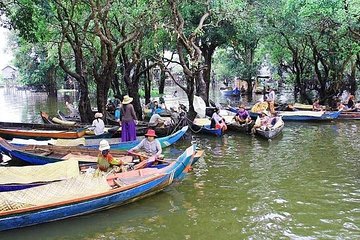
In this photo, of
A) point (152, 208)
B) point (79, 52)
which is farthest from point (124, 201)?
point (79, 52)

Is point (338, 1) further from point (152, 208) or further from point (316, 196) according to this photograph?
point (152, 208)

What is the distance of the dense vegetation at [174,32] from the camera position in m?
16.4

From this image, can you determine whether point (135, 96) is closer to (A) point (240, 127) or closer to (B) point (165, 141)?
(A) point (240, 127)

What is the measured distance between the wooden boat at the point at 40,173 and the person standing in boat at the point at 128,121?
174 inches

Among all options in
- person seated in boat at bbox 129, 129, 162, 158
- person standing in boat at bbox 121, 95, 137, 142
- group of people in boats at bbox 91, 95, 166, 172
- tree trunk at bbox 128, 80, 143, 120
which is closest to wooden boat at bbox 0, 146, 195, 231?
group of people in boats at bbox 91, 95, 166, 172

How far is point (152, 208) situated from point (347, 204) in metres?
4.19

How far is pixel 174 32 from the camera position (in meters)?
17.7

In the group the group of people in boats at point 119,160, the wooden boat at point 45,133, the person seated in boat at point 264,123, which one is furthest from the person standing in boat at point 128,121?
the person seated in boat at point 264,123

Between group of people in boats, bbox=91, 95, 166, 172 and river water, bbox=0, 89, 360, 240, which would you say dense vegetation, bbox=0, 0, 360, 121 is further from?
river water, bbox=0, 89, 360, 240

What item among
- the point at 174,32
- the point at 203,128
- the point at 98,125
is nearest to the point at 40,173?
the point at 98,125

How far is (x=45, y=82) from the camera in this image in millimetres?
48969

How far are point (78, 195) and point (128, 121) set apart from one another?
19.8 ft

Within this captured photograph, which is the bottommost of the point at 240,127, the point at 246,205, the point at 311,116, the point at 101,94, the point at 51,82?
the point at 246,205

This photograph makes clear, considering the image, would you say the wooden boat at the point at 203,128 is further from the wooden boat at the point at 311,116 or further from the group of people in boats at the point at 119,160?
the group of people in boats at the point at 119,160
